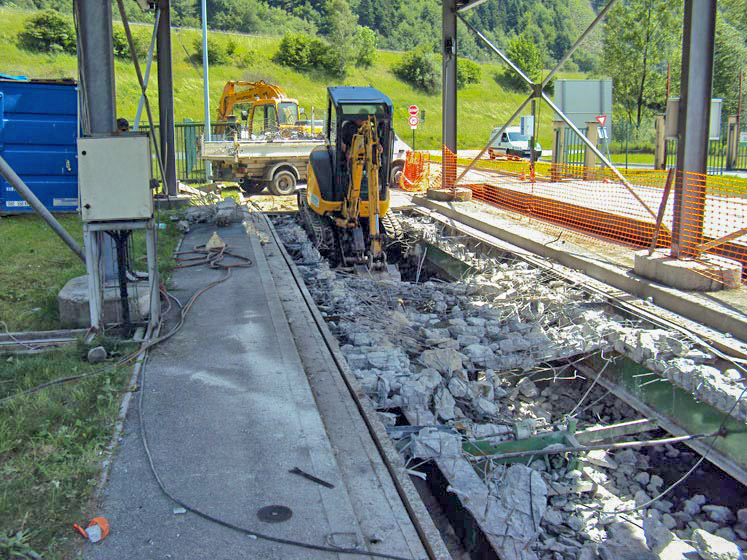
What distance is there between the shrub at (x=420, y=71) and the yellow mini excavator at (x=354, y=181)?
5808cm

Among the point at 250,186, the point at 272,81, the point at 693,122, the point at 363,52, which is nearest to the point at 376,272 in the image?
the point at 693,122

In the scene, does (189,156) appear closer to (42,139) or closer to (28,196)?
(42,139)

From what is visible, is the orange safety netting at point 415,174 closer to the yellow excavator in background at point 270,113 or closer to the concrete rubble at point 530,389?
the yellow excavator in background at point 270,113

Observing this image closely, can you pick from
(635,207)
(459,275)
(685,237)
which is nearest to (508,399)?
(685,237)

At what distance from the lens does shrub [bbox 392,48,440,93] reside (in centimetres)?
6838

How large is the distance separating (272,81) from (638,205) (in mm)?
50912

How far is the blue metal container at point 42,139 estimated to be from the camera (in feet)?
45.9

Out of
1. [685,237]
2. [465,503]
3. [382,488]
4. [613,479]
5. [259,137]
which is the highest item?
[259,137]

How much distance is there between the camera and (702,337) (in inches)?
280

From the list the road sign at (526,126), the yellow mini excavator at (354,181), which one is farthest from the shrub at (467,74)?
the yellow mini excavator at (354,181)

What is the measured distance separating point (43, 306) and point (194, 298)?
5.44ft

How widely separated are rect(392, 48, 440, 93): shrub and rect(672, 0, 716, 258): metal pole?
62.4 m

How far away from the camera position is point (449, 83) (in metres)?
17.1

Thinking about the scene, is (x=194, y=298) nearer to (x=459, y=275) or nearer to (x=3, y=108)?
(x=459, y=275)
